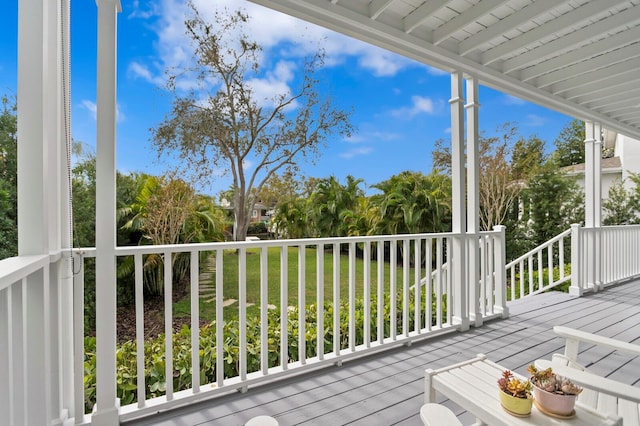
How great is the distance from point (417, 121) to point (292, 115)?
A: 6986mm

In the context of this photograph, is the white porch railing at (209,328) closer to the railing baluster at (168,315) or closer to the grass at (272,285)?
the railing baluster at (168,315)

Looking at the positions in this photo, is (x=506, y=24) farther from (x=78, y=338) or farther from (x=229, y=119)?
(x=229, y=119)

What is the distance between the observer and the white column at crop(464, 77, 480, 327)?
132 inches

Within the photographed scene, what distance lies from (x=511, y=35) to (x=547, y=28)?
0.92ft

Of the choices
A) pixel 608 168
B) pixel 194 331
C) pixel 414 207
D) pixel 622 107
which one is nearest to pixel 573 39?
pixel 622 107

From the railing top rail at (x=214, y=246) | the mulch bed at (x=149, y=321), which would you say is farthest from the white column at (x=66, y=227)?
the mulch bed at (x=149, y=321)

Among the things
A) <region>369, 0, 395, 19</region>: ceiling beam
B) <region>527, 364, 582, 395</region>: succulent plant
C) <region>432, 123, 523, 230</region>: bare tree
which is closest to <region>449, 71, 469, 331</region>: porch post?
<region>369, 0, 395, 19</region>: ceiling beam

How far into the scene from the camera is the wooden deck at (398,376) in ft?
6.12

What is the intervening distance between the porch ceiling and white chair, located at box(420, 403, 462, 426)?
245 centimetres

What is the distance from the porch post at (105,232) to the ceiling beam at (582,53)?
3.80 meters

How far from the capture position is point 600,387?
3.81 feet

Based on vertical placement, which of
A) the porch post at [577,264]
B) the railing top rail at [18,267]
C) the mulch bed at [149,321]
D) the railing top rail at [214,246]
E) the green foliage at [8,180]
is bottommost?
the mulch bed at [149,321]

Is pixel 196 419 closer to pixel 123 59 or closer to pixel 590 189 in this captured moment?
pixel 590 189

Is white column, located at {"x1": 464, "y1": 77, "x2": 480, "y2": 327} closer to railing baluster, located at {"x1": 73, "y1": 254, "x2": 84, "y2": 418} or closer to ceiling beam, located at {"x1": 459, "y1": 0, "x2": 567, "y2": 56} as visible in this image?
ceiling beam, located at {"x1": 459, "y1": 0, "x2": 567, "y2": 56}
